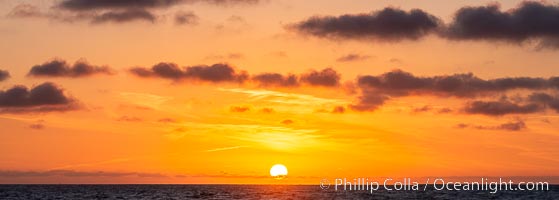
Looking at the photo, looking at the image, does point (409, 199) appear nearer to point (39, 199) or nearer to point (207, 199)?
point (207, 199)

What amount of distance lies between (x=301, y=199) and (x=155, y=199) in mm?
36709

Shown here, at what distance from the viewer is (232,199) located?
182m

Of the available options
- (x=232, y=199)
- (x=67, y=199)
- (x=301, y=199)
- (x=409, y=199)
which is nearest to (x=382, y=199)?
(x=409, y=199)

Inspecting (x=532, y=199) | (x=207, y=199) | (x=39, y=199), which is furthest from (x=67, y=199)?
(x=532, y=199)

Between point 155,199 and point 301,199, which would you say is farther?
point 301,199

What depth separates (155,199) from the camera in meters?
179

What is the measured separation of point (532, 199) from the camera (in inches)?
7382

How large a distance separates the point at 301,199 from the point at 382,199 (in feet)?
67.9

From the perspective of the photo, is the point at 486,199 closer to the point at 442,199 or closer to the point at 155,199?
the point at 442,199

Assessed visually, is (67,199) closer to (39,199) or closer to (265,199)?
(39,199)

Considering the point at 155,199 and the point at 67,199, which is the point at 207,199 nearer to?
the point at 155,199

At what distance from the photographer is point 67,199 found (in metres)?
183

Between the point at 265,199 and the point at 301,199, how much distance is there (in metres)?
13.0

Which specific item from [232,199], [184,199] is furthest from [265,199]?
[184,199]
